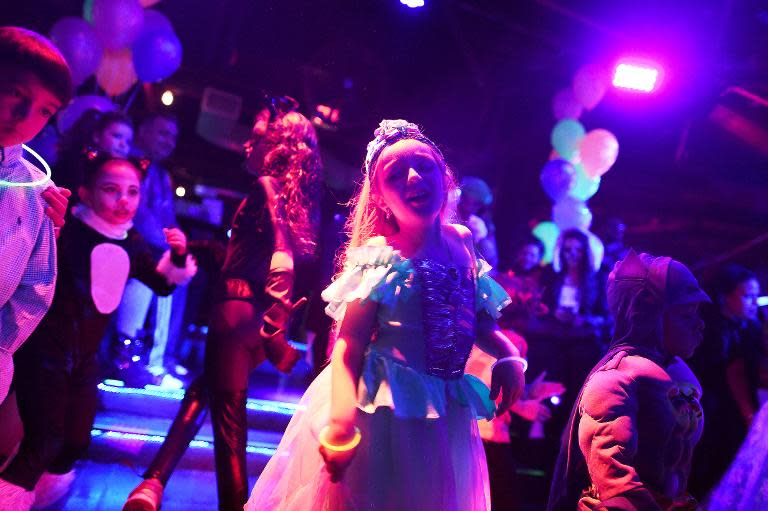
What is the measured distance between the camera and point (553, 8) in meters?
6.92

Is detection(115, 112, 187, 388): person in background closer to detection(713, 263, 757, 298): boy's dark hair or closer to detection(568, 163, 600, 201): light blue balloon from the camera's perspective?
detection(713, 263, 757, 298): boy's dark hair

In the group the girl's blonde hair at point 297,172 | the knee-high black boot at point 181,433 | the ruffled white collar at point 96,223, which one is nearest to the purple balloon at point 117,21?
the ruffled white collar at point 96,223

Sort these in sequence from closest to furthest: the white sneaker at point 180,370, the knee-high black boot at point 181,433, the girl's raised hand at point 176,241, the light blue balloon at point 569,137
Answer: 1. the knee-high black boot at point 181,433
2. the girl's raised hand at point 176,241
3. the white sneaker at point 180,370
4. the light blue balloon at point 569,137

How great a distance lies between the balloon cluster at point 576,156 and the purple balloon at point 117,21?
187 inches

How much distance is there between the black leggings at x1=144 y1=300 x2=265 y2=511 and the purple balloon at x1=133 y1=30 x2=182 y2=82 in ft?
11.6

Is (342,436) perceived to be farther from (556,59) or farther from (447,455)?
(556,59)

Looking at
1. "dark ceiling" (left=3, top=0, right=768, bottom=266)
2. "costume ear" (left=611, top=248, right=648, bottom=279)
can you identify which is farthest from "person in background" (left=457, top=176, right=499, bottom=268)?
"costume ear" (left=611, top=248, right=648, bottom=279)

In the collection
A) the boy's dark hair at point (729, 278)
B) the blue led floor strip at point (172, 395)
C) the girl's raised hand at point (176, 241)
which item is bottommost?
the blue led floor strip at point (172, 395)

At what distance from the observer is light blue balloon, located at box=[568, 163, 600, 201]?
22.7 ft

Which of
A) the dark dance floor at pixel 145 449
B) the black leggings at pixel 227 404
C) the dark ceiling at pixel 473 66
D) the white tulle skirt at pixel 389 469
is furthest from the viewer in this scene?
the dark ceiling at pixel 473 66

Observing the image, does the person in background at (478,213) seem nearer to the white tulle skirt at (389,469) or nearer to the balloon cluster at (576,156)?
the balloon cluster at (576,156)

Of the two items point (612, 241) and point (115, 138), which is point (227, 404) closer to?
point (115, 138)

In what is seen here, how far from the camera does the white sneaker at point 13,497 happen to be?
1.95m

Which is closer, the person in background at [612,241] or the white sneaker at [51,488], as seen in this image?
the white sneaker at [51,488]
